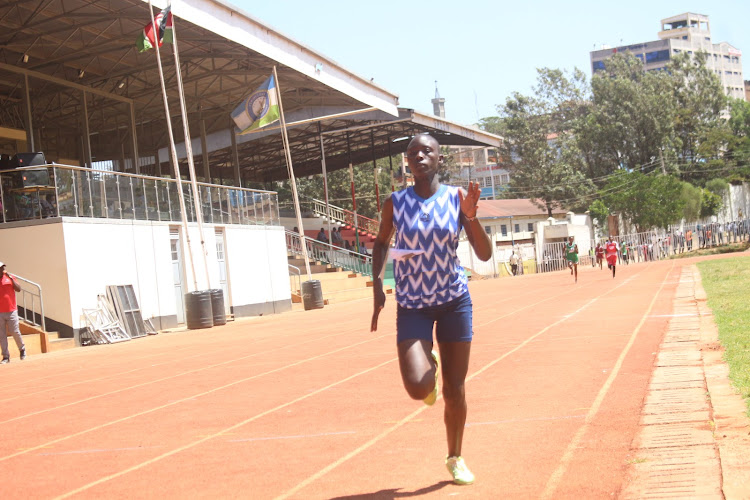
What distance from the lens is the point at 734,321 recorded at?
12430 mm

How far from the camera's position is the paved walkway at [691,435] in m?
4.73

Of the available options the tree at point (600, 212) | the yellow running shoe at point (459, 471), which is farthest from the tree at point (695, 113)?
the yellow running shoe at point (459, 471)

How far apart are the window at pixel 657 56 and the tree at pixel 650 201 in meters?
70.3

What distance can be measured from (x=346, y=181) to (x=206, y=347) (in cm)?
5636

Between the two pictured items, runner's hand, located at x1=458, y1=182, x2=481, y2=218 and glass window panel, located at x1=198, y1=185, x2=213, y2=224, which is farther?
glass window panel, located at x1=198, y1=185, x2=213, y2=224

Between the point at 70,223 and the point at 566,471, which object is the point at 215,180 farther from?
the point at 566,471

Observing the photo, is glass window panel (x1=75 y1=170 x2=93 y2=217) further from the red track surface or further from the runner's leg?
the runner's leg

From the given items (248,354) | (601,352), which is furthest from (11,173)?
(601,352)

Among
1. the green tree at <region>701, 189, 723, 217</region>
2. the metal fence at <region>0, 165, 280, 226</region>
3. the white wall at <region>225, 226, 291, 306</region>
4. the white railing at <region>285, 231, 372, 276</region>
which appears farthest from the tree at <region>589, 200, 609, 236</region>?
the metal fence at <region>0, 165, 280, 226</region>

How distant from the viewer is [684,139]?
9000 cm

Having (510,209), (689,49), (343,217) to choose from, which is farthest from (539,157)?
(689,49)

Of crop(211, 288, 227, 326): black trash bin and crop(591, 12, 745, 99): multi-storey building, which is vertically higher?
crop(591, 12, 745, 99): multi-storey building

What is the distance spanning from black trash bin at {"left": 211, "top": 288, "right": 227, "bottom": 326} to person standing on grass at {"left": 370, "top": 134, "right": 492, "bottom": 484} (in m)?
21.7

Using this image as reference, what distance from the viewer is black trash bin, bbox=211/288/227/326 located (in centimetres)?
2648
